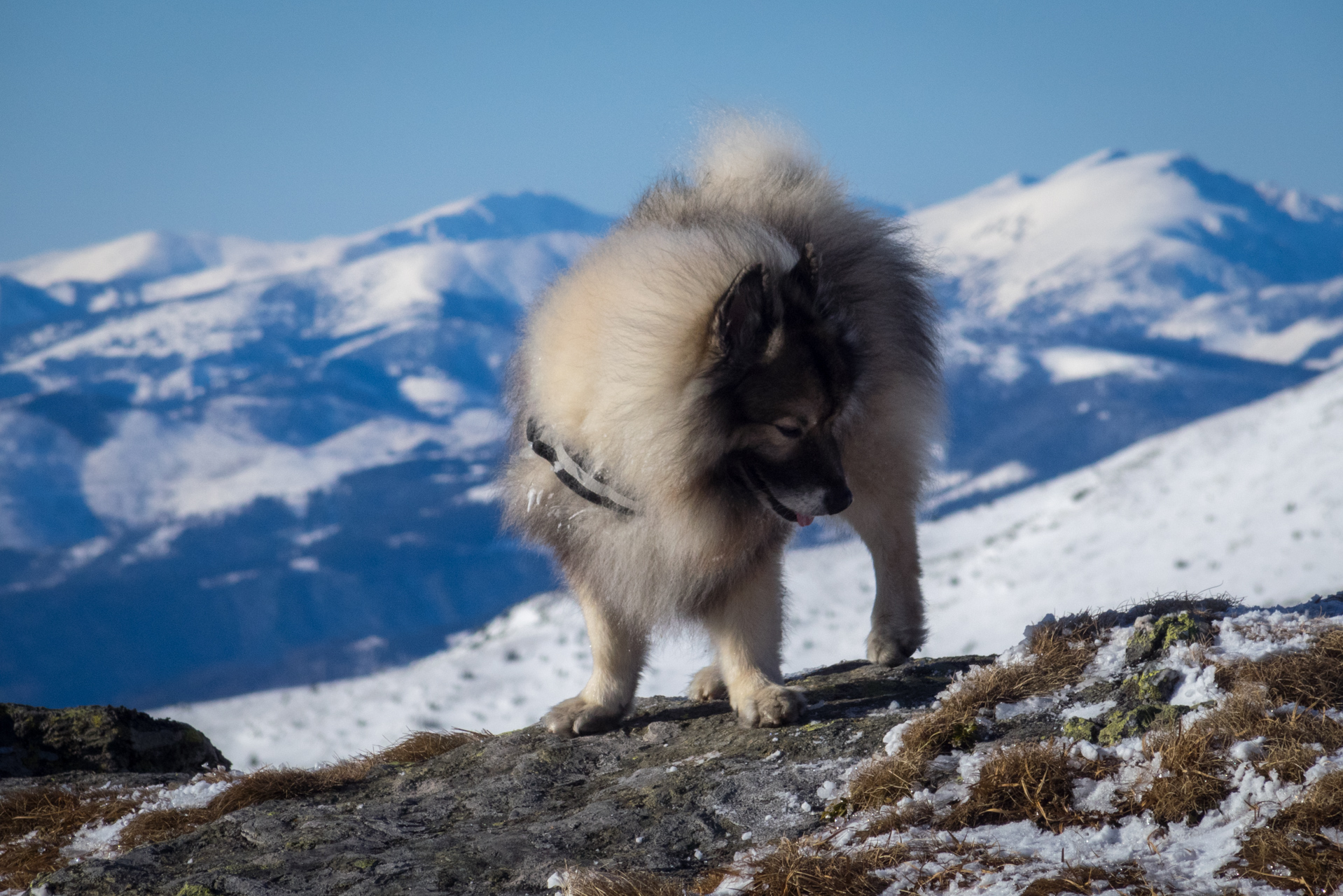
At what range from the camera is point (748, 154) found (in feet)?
15.2

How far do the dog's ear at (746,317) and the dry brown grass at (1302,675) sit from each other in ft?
5.80

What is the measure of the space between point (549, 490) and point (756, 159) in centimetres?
195

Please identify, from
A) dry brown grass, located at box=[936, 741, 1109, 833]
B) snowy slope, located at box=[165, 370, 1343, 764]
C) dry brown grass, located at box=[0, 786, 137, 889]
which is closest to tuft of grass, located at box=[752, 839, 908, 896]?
dry brown grass, located at box=[936, 741, 1109, 833]

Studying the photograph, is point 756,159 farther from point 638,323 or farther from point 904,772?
point 904,772

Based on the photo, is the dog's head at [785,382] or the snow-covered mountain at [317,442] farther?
the snow-covered mountain at [317,442]

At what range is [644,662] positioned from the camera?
434 cm

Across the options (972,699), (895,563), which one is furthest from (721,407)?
(895,563)

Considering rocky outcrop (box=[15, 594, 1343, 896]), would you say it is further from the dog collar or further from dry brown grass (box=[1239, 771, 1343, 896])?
the dog collar

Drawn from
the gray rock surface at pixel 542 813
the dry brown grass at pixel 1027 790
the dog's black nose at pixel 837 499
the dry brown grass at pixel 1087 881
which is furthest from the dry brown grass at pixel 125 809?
the dry brown grass at pixel 1087 881

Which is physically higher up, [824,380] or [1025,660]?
[824,380]

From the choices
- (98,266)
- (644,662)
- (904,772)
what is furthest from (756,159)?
(98,266)

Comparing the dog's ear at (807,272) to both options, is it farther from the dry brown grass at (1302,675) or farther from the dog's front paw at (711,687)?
the dog's front paw at (711,687)

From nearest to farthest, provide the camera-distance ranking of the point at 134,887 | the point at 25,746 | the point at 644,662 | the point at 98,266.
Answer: the point at 134,887 < the point at 644,662 < the point at 25,746 < the point at 98,266

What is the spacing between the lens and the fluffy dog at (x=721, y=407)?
3.32 meters
